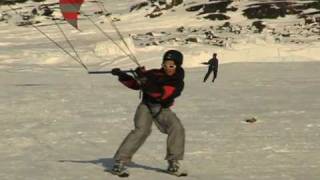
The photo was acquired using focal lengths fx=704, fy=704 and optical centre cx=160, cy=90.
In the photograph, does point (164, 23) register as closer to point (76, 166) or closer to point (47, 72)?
point (47, 72)

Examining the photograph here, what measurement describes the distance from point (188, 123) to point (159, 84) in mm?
5958

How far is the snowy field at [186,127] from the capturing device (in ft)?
26.3

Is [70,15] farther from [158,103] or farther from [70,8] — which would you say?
[158,103]

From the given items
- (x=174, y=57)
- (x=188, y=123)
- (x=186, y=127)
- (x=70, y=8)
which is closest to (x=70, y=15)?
(x=70, y=8)

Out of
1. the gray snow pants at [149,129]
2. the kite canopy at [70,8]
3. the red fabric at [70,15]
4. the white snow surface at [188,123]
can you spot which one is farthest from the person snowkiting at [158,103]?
the red fabric at [70,15]

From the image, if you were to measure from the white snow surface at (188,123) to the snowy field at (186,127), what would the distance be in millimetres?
15

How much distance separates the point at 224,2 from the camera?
187 feet

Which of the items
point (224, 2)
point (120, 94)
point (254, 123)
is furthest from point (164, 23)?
point (254, 123)

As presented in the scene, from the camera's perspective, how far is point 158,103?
22.8ft

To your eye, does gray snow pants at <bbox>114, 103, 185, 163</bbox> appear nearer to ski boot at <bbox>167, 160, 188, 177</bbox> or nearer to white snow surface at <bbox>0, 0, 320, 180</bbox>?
ski boot at <bbox>167, 160, 188, 177</bbox>

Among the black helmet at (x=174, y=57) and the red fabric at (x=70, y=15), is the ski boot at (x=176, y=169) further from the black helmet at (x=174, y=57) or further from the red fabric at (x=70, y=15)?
the red fabric at (x=70, y=15)

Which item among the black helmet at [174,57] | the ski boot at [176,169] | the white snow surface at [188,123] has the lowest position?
the white snow surface at [188,123]

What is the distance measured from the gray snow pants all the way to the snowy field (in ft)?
1.15

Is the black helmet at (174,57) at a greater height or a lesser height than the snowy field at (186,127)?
greater
